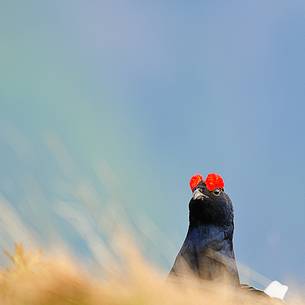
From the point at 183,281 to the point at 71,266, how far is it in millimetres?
313

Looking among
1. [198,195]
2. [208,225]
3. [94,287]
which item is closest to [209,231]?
[208,225]

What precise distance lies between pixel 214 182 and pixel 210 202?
0.24 m

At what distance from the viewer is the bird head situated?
5.82 metres

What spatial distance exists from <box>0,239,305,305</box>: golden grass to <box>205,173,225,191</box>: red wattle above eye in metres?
4.58

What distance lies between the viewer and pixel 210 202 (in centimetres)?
596

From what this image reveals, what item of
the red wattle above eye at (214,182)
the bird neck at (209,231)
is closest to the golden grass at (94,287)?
the bird neck at (209,231)

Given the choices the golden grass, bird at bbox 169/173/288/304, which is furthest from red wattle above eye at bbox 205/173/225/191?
the golden grass

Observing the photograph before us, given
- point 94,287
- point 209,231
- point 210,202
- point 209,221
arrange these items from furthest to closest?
point 210,202
point 209,221
point 209,231
point 94,287

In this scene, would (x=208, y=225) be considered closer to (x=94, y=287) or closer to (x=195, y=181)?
(x=195, y=181)

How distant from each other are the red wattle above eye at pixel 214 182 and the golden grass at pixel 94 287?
458 centimetres

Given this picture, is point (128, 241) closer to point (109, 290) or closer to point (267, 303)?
point (109, 290)

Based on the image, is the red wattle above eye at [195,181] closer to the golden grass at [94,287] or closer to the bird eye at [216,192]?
the bird eye at [216,192]

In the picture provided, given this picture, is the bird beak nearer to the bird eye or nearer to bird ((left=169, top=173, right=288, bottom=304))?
bird ((left=169, top=173, right=288, bottom=304))

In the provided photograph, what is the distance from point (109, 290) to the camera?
129 cm
